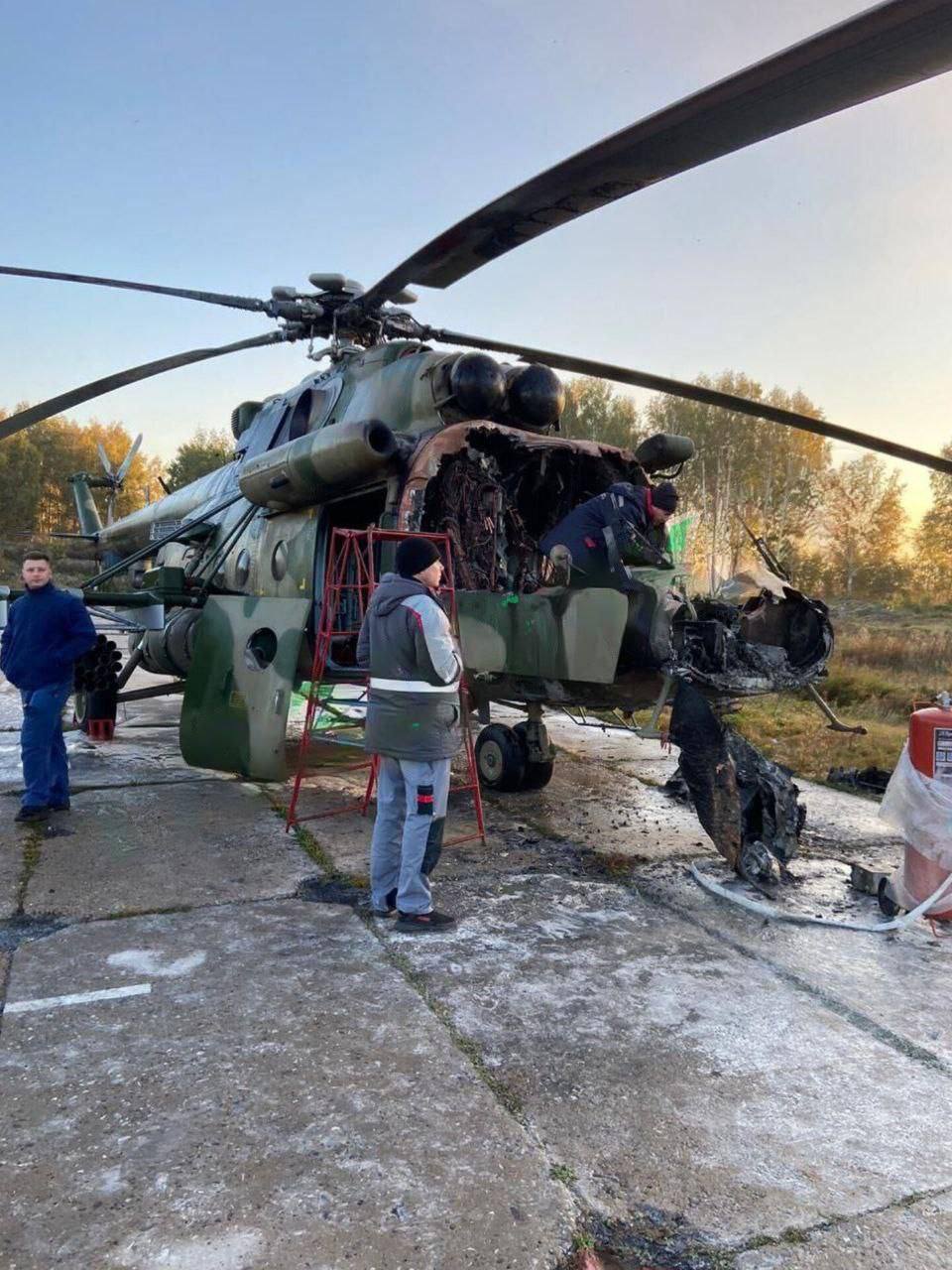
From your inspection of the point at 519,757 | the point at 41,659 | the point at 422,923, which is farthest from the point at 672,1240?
the point at 41,659

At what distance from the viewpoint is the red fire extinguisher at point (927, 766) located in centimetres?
410

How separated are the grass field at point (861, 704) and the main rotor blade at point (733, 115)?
3.84m

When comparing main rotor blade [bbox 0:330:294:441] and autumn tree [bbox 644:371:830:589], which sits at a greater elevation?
autumn tree [bbox 644:371:830:589]

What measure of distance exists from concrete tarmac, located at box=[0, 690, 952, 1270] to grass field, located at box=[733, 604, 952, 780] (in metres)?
2.98

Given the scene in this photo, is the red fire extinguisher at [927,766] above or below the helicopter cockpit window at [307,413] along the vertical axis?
below

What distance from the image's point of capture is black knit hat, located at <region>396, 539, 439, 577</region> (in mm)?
4031

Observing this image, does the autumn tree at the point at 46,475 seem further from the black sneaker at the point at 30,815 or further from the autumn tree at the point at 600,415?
the black sneaker at the point at 30,815

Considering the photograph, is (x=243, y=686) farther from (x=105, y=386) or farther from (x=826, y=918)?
(x=826, y=918)

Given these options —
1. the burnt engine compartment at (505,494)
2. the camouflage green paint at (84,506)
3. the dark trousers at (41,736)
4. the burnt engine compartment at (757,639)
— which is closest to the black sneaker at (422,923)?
the burnt engine compartment at (757,639)

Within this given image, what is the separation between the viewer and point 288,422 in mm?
7441

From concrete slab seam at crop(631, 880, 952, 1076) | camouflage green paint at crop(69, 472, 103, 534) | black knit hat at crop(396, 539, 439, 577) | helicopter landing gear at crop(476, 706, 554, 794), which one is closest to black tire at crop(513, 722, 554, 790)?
helicopter landing gear at crop(476, 706, 554, 794)

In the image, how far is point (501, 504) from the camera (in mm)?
6438

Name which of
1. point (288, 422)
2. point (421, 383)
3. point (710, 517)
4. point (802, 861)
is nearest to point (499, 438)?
point (421, 383)

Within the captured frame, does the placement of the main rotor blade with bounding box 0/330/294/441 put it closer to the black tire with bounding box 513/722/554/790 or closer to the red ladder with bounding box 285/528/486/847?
the red ladder with bounding box 285/528/486/847
